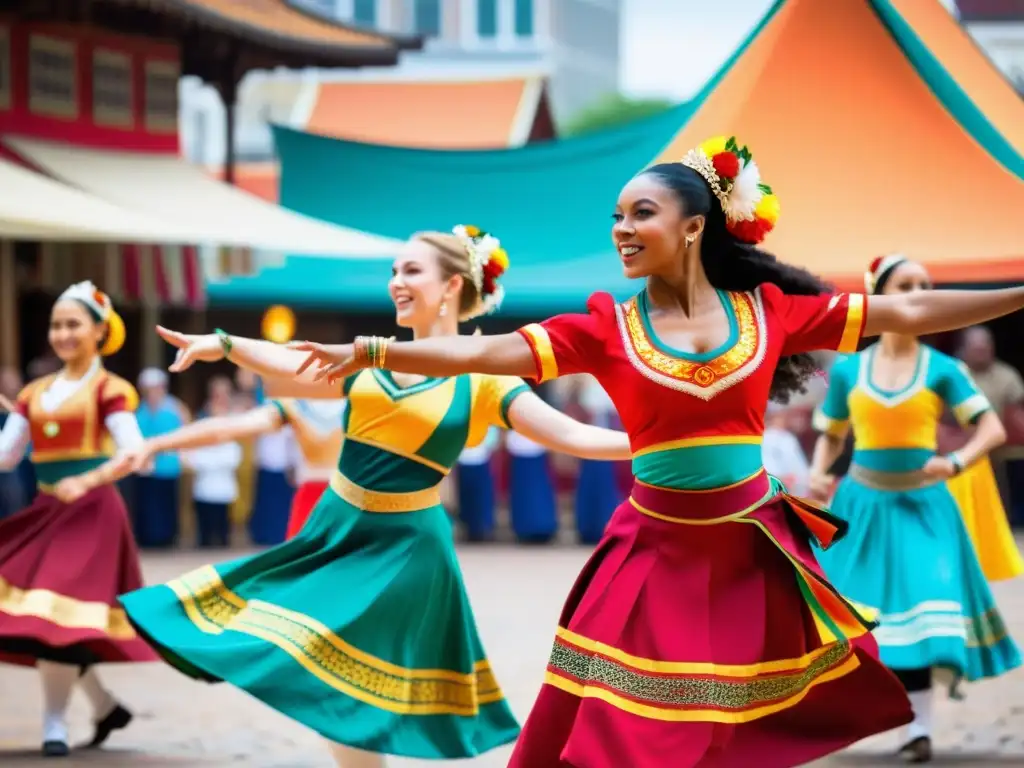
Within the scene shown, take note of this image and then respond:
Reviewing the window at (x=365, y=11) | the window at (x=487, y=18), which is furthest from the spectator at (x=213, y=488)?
the window at (x=365, y=11)

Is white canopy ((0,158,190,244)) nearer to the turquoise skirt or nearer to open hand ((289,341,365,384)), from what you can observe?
the turquoise skirt

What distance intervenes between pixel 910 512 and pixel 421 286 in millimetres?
2227

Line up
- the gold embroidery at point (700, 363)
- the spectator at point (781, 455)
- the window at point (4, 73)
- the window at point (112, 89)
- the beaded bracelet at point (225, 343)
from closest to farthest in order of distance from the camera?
the gold embroidery at point (700, 363) < the beaded bracelet at point (225, 343) < the spectator at point (781, 455) < the window at point (4, 73) < the window at point (112, 89)

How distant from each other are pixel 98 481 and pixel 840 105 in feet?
19.0

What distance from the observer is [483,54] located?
204 feet

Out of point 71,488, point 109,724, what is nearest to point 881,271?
point 71,488

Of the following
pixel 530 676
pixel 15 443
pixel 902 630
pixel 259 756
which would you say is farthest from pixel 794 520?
pixel 530 676

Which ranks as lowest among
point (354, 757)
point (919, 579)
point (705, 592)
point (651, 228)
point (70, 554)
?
point (354, 757)

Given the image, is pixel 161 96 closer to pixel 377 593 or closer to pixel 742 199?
pixel 377 593

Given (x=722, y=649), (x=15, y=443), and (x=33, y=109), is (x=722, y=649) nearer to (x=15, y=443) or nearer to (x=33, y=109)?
(x=15, y=443)

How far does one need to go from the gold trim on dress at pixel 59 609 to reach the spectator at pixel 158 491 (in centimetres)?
830

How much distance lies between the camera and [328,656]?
206 inches

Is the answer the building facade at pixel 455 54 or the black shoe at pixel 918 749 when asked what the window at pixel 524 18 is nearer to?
the building facade at pixel 455 54

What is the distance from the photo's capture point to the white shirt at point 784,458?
1164 centimetres
